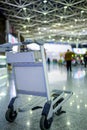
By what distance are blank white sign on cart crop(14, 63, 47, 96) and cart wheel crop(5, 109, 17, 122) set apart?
0.86 feet

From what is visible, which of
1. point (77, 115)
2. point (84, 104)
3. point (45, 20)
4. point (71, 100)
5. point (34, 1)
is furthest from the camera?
point (45, 20)

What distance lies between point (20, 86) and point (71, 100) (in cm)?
140

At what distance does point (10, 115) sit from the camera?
8.15 ft

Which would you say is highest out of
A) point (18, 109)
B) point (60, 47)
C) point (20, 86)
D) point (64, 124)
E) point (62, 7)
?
point (62, 7)

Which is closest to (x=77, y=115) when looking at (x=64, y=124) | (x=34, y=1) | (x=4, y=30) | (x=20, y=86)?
(x=64, y=124)

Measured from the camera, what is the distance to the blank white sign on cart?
2.30m

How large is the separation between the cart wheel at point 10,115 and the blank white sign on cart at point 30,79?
263 mm

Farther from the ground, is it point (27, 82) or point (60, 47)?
point (27, 82)

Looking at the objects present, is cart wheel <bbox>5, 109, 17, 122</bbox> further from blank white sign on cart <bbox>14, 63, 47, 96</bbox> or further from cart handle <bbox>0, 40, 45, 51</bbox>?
cart handle <bbox>0, 40, 45, 51</bbox>

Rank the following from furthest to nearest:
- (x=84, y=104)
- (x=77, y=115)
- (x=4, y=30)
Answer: (x=4, y=30), (x=84, y=104), (x=77, y=115)

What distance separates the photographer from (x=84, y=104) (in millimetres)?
3330

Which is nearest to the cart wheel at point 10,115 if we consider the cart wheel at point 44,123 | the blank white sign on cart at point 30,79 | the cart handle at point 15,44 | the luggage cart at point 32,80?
the luggage cart at point 32,80

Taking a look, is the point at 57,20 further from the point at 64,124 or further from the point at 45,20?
the point at 64,124

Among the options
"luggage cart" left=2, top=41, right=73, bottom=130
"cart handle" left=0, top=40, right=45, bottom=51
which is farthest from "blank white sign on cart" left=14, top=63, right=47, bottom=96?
"cart handle" left=0, top=40, right=45, bottom=51
